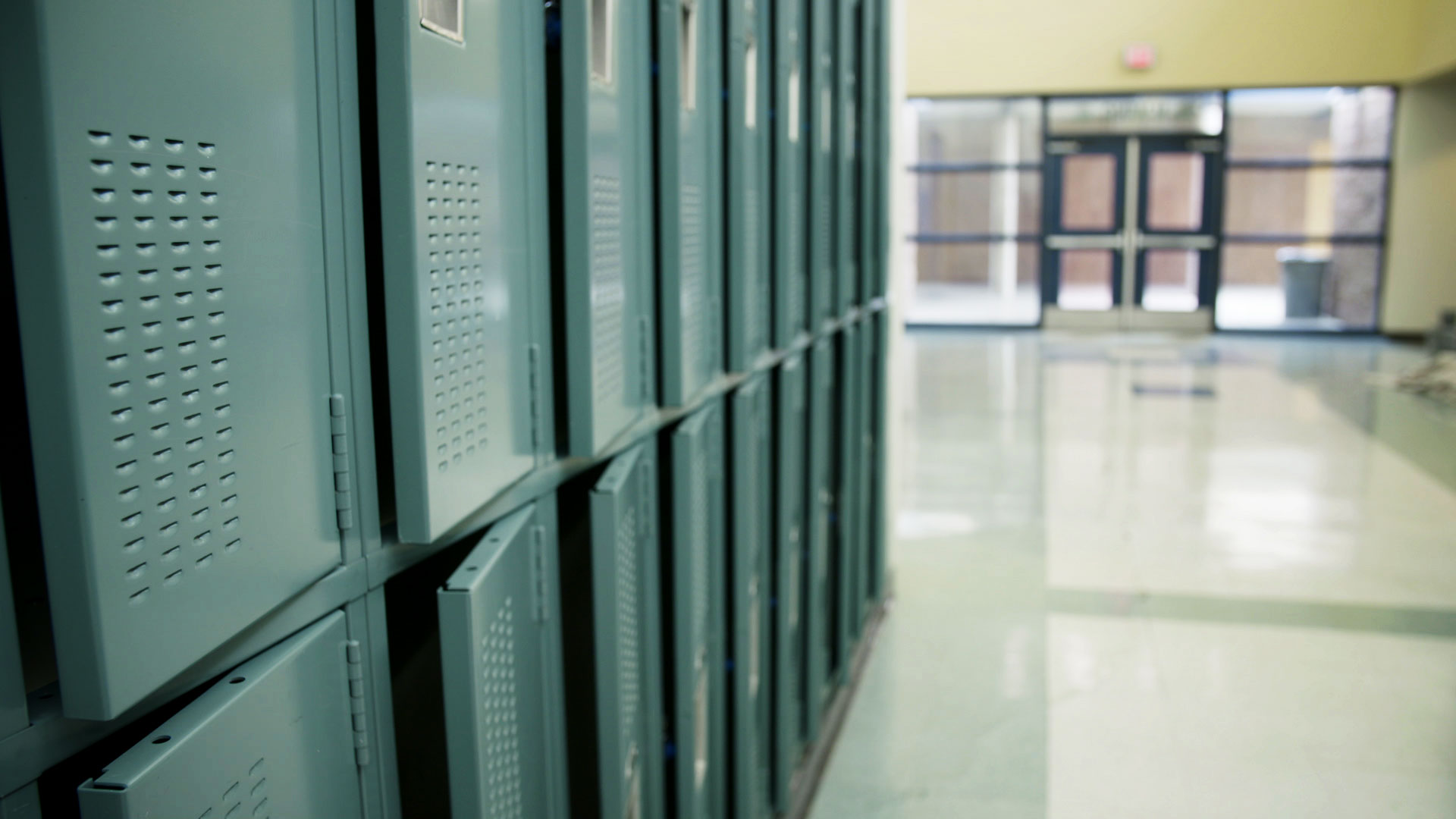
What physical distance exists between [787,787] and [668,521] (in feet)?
3.30

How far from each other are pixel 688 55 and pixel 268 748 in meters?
1.33

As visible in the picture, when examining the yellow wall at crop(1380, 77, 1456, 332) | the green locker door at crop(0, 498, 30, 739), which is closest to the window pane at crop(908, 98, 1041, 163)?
the yellow wall at crop(1380, 77, 1456, 332)

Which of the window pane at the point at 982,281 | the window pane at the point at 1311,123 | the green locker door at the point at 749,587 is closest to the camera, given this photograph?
the green locker door at the point at 749,587

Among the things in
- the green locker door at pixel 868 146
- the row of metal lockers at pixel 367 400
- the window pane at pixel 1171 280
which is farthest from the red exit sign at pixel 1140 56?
the row of metal lockers at pixel 367 400

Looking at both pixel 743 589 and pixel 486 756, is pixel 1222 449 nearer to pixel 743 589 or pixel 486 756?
pixel 743 589

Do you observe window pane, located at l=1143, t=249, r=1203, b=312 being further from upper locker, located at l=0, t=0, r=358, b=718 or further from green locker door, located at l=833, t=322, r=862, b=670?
upper locker, located at l=0, t=0, r=358, b=718

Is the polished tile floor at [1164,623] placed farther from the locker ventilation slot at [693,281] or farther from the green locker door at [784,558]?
the locker ventilation slot at [693,281]

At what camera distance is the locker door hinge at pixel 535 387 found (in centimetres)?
136

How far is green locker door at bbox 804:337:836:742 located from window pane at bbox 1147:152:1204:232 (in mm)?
12157

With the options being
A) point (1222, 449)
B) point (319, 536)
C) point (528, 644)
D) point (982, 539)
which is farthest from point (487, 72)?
point (1222, 449)

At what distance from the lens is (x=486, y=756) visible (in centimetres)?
121

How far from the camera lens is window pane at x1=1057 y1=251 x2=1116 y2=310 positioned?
1466cm

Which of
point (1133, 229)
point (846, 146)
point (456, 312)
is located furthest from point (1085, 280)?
point (456, 312)

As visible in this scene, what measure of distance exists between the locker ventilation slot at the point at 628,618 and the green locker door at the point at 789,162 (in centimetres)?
105
